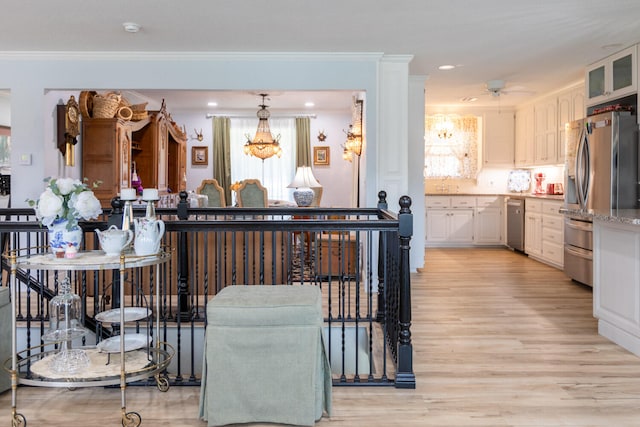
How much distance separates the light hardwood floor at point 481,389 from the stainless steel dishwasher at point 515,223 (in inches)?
136

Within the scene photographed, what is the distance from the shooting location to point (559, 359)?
338cm

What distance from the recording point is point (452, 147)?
9367 millimetres

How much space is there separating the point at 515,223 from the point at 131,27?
6.23m

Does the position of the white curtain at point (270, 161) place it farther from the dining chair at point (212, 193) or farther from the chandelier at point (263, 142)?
the dining chair at point (212, 193)

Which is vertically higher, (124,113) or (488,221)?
(124,113)

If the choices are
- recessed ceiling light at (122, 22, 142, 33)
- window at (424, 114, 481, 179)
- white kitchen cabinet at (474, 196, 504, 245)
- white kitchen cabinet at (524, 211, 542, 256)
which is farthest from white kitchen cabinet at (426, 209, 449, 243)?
recessed ceiling light at (122, 22, 142, 33)

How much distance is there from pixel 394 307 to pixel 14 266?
6.20ft

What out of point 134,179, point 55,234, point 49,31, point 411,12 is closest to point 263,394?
point 55,234

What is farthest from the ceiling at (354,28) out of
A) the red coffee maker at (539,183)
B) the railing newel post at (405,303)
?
the red coffee maker at (539,183)

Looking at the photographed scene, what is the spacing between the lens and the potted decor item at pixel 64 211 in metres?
2.45

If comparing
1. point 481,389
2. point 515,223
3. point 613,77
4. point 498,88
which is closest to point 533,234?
point 515,223

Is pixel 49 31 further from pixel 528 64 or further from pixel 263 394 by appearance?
pixel 528 64

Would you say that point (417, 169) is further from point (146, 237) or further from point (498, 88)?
point (146, 237)

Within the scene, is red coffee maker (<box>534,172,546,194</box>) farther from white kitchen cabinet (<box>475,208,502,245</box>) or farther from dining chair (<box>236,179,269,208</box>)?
dining chair (<box>236,179,269,208</box>)
